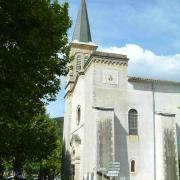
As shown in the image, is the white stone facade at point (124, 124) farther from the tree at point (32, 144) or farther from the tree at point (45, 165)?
the tree at point (45, 165)

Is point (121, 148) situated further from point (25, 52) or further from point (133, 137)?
point (25, 52)

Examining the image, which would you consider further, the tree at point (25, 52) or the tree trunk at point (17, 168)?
the tree trunk at point (17, 168)

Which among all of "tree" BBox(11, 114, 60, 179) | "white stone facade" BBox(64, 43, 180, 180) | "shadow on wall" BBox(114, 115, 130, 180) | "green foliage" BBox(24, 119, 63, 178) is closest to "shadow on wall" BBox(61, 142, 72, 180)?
"green foliage" BBox(24, 119, 63, 178)

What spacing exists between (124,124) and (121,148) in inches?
83.8


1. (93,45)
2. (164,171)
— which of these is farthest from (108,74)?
(93,45)

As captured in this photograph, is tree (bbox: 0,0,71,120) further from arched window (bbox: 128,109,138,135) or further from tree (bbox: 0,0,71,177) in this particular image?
arched window (bbox: 128,109,138,135)

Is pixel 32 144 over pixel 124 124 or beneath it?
beneath

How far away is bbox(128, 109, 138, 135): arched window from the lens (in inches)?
1251

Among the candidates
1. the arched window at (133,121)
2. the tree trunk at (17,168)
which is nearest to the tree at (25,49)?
the arched window at (133,121)

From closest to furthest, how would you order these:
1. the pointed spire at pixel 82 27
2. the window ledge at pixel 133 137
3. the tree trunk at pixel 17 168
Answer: the window ledge at pixel 133 137 → the tree trunk at pixel 17 168 → the pointed spire at pixel 82 27

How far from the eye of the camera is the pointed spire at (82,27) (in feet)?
153

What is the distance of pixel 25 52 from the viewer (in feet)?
45.4

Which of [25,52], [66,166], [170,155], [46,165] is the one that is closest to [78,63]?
[66,166]

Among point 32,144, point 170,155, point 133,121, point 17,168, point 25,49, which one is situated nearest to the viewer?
point 25,49
